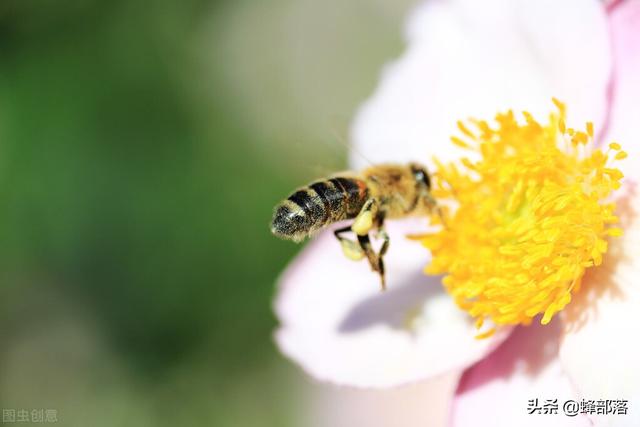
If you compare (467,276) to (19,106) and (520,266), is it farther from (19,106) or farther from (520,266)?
→ (19,106)

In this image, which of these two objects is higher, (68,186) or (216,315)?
(68,186)

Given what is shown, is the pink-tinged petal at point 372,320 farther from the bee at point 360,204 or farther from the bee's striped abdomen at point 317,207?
the bee's striped abdomen at point 317,207

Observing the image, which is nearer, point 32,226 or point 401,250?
point 401,250

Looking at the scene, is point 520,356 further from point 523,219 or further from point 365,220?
point 365,220

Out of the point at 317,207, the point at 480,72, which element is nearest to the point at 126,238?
the point at 480,72

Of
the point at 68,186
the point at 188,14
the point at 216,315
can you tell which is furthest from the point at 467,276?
the point at 188,14

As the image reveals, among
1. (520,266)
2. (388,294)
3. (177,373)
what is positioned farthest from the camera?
(177,373)

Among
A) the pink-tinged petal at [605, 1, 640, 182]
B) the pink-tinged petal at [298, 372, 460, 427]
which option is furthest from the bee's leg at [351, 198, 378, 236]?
the pink-tinged petal at [298, 372, 460, 427]
